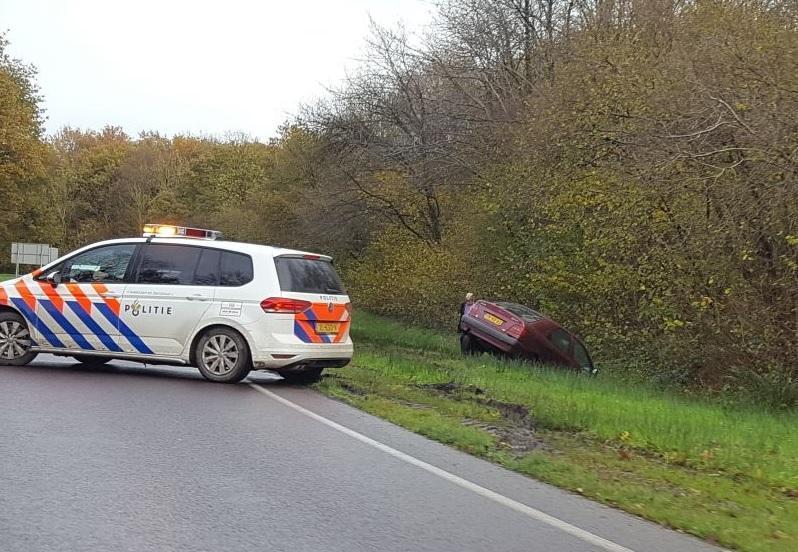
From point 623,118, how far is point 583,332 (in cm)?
614

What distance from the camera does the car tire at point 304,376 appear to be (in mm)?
12805

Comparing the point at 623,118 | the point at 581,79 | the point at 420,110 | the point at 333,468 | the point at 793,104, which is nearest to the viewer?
the point at 333,468

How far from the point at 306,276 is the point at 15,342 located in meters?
4.26

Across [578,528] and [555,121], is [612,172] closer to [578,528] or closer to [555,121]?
[555,121]

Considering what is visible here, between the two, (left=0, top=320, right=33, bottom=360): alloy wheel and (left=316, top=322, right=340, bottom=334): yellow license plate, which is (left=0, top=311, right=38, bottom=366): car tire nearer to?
(left=0, top=320, right=33, bottom=360): alloy wheel

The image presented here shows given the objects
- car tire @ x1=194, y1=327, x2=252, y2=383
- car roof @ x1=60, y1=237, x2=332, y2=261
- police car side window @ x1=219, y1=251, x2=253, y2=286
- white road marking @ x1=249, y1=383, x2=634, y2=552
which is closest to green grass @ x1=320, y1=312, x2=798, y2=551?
white road marking @ x1=249, y1=383, x2=634, y2=552

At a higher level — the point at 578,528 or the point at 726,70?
the point at 726,70

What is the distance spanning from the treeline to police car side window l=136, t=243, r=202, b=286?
8586 millimetres

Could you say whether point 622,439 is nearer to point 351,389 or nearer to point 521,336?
point 351,389

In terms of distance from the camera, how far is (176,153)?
8050 centimetres

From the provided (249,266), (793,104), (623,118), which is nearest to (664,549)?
(249,266)

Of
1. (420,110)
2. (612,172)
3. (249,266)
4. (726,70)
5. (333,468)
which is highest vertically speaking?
(420,110)

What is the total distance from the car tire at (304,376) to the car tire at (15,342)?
3.65 metres

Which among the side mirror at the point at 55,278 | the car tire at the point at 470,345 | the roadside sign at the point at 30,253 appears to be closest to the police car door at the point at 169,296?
the side mirror at the point at 55,278
